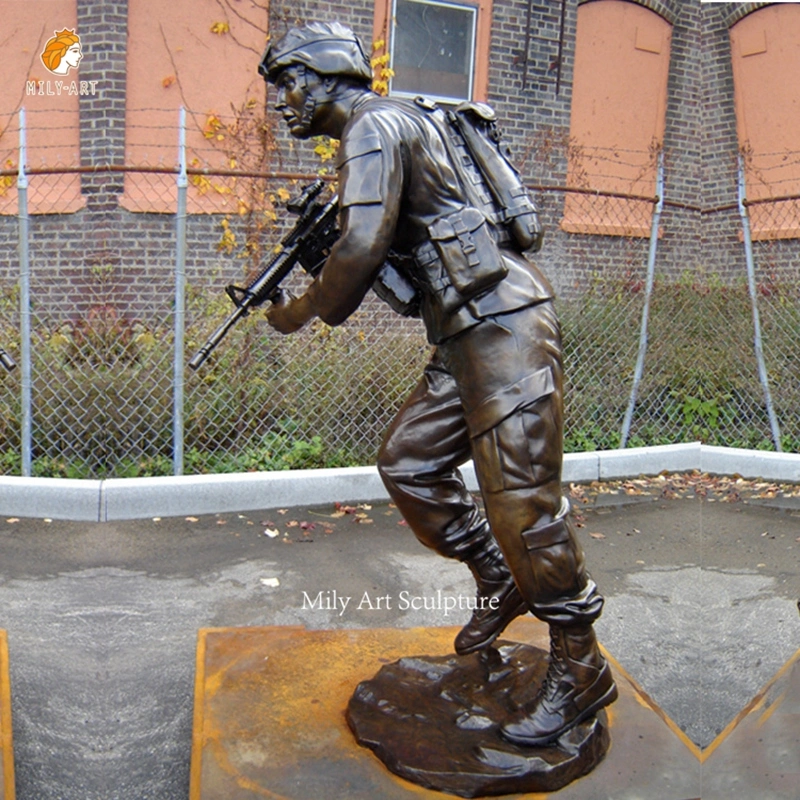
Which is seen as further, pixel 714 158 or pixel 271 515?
pixel 714 158

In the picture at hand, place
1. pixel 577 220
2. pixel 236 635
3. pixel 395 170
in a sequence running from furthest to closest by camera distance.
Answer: pixel 577 220, pixel 236 635, pixel 395 170

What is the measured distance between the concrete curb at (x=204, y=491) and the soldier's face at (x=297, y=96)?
316cm

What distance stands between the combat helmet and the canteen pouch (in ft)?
1.83

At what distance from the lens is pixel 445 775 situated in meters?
2.25

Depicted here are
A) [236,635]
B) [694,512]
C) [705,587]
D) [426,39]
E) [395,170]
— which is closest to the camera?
[395,170]

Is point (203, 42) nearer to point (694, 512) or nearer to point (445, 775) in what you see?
point (694, 512)

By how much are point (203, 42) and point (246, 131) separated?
91 centimetres

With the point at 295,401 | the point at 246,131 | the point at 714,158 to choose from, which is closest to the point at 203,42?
the point at 246,131

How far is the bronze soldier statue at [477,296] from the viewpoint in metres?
2.25

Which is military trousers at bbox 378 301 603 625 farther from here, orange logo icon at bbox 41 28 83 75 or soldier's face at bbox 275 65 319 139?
orange logo icon at bbox 41 28 83 75

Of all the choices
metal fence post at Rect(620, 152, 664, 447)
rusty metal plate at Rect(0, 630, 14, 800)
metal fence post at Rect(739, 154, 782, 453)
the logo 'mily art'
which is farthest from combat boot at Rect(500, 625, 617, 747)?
the logo 'mily art'

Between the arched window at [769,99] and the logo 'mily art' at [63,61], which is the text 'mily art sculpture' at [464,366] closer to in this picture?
the logo 'mily art' at [63,61]

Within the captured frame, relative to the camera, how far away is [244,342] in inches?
234

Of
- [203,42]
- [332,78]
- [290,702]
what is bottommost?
[290,702]
